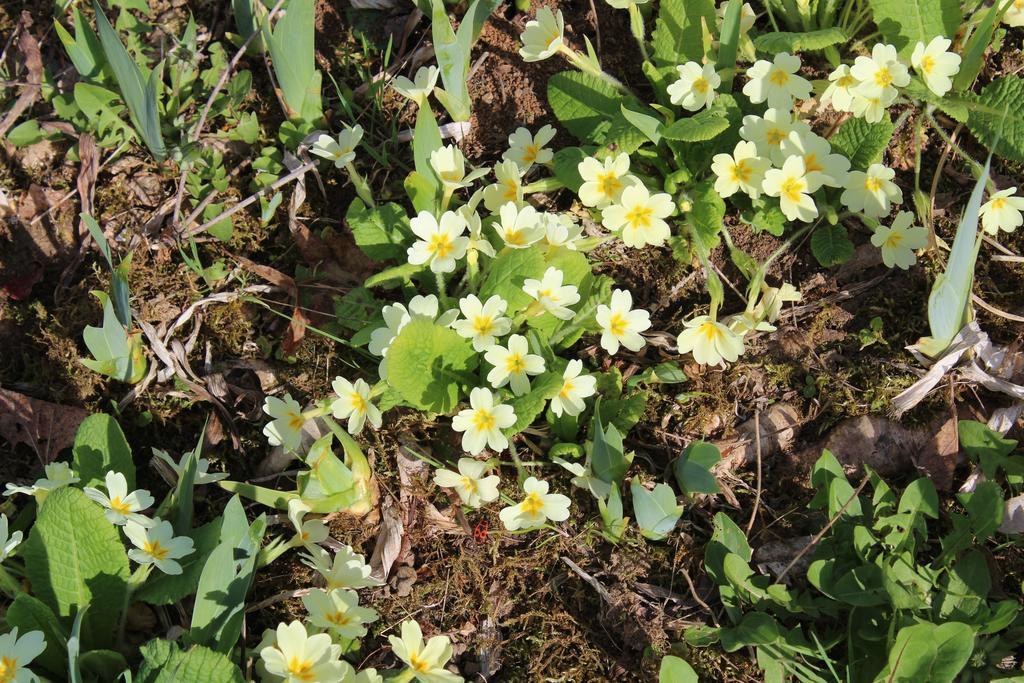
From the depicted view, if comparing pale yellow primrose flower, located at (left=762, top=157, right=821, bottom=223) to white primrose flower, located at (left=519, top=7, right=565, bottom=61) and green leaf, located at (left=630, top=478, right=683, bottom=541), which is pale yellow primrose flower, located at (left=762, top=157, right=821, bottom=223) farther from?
green leaf, located at (left=630, top=478, right=683, bottom=541)

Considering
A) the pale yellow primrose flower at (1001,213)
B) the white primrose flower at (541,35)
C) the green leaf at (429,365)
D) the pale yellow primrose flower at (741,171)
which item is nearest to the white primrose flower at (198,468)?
the green leaf at (429,365)

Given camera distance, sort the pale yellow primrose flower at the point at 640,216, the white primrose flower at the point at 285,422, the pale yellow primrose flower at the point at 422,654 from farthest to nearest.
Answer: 1. the pale yellow primrose flower at the point at 640,216
2. the white primrose flower at the point at 285,422
3. the pale yellow primrose flower at the point at 422,654

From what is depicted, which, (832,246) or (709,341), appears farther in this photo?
(832,246)

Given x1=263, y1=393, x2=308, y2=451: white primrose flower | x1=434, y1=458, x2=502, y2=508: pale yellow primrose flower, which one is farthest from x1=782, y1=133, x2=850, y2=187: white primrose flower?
x1=263, y1=393, x2=308, y2=451: white primrose flower

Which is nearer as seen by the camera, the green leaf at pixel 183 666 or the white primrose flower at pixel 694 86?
the green leaf at pixel 183 666

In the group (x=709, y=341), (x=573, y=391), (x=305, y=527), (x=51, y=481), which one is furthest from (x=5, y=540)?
(x=709, y=341)

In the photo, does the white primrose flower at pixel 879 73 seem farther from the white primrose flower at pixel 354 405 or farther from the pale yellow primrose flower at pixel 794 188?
the white primrose flower at pixel 354 405

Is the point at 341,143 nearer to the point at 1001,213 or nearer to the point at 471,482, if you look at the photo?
the point at 471,482
